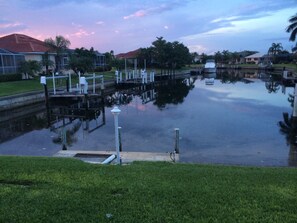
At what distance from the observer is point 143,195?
440cm

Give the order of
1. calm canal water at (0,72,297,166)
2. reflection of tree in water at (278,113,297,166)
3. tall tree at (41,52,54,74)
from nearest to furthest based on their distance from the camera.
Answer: reflection of tree in water at (278,113,297,166)
calm canal water at (0,72,297,166)
tall tree at (41,52,54,74)

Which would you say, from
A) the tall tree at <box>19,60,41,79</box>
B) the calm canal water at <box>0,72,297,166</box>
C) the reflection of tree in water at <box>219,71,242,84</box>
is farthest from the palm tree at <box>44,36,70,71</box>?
the reflection of tree in water at <box>219,71,242,84</box>

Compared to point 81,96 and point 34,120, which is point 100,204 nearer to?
point 34,120

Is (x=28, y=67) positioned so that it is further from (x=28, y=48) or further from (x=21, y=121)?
(x=21, y=121)

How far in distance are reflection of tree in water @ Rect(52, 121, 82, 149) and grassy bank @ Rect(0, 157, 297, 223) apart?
6449 mm

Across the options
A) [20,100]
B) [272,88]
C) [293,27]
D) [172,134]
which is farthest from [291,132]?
[293,27]

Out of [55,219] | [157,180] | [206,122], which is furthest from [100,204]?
[206,122]

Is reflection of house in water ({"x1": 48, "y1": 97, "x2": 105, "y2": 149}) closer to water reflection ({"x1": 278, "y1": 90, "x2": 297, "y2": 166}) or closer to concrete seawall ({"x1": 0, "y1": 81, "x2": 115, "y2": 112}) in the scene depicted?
concrete seawall ({"x1": 0, "y1": 81, "x2": 115, "y2": 112})

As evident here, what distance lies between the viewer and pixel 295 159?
1071 centimetres

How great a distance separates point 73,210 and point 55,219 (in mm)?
294

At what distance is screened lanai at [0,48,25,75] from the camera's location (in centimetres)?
3259

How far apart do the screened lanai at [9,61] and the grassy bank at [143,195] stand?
3046cm

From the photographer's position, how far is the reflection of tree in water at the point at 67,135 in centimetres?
1252

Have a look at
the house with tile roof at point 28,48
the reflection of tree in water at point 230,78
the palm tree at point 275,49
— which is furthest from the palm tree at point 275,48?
the house with tile roof at point 28,48
